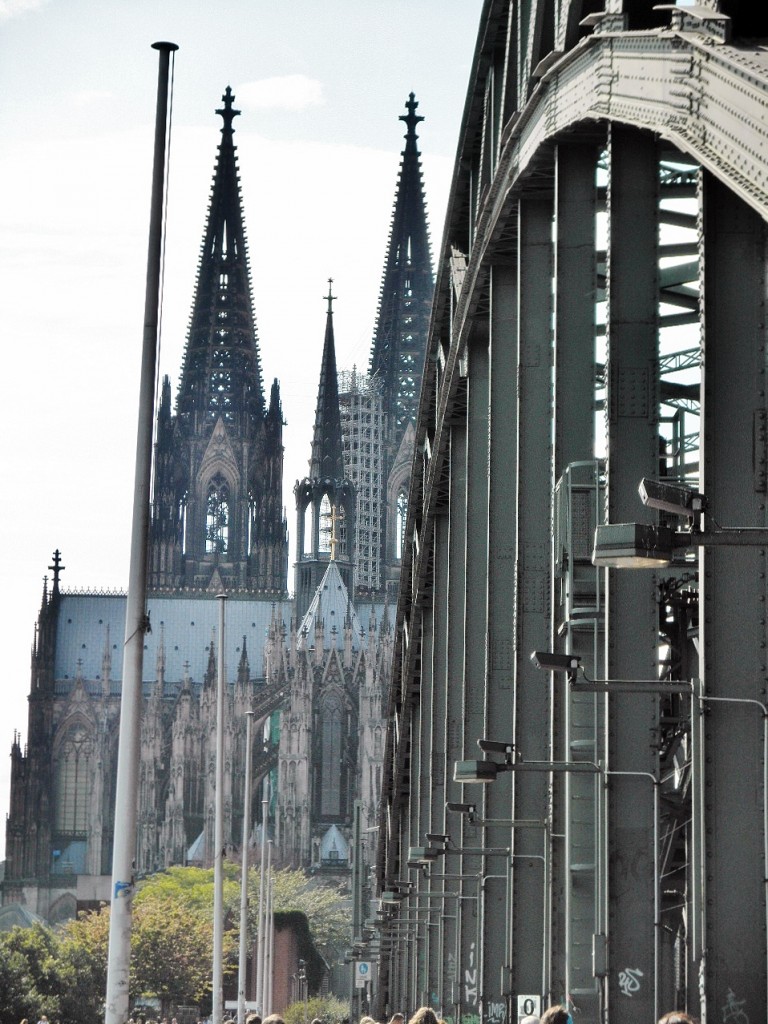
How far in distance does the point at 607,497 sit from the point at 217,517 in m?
126

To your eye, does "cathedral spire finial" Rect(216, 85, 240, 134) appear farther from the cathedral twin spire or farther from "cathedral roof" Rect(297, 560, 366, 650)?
"cathedral roof" Rect(297, 560, 366, 650)

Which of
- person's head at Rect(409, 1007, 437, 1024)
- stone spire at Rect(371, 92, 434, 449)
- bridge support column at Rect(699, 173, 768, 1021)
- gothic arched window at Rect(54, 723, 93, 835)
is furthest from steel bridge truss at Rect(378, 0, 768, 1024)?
stone spire at Rect(371, 92, 434, 449)

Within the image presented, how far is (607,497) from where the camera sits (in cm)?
1316

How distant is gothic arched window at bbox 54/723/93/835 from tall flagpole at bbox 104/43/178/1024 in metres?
113

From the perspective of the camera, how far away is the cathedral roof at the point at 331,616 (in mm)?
119438

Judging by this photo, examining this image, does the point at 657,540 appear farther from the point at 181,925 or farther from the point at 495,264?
the point at 181,925

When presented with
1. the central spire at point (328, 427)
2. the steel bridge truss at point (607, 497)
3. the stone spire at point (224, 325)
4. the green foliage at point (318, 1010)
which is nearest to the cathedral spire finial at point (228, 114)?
the stone spire at point (224, 325)

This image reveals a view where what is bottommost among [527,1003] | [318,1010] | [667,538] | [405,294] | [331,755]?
[318,1010]

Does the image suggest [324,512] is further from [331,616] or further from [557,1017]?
[557,1017]

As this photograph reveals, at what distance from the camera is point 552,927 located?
53.2ft

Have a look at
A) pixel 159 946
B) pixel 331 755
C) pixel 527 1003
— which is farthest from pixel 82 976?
pixel 527 1003

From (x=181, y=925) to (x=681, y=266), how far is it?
74.6m

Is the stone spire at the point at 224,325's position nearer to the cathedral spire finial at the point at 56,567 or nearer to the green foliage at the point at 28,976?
the cathedral spire finial at the point at 56,567

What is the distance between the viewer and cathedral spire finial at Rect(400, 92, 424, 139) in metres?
146
